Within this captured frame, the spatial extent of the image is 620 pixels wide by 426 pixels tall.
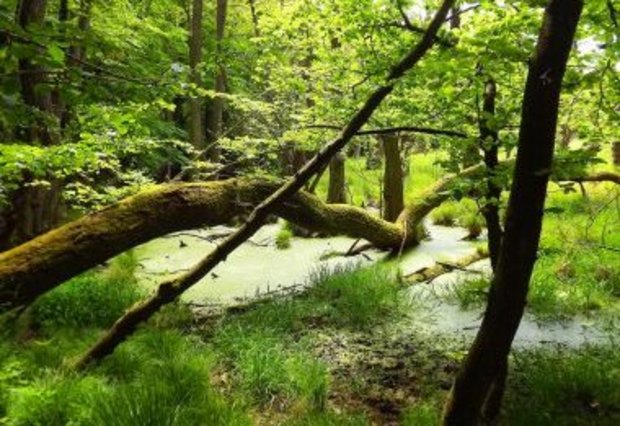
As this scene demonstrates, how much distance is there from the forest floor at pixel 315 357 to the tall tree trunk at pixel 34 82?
1498 mm

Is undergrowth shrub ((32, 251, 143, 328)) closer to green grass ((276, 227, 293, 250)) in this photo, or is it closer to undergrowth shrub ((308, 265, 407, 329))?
undergrowth shrub ((308, 265, 407, 329))

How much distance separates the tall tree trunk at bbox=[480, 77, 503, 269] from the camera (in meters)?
3.26

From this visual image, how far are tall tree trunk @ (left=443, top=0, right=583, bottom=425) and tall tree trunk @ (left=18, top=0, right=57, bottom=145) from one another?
2113 mm

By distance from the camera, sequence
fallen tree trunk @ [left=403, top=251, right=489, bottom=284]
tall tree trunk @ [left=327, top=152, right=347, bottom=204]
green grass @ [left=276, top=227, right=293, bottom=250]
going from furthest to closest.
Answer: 1. tall tree trunk @ [left=327, top=152, right=347, bottom=204]
2. green grass @ [left=276, top=227, right=293, bottom=250]
3. fallen tree trunk @ [left=403, top=251, right=489, bottom=284]

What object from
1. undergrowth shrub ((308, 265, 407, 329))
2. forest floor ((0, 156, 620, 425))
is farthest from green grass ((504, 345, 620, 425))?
undergrowth shrub ((308, 265, 407, 329))

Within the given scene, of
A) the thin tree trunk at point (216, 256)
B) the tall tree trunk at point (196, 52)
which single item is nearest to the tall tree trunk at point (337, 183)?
the tall tree trunk at point (196, 52)

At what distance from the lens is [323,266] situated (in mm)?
7133

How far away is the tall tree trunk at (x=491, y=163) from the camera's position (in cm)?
326

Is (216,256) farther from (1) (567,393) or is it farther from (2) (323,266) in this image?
(2) (323,266)

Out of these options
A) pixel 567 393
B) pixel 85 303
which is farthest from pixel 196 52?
pixel 567 393

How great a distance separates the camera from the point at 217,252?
4.23m

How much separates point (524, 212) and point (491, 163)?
1.20 m

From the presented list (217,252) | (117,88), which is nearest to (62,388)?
(217,252)

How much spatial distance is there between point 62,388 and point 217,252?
4.37ft
